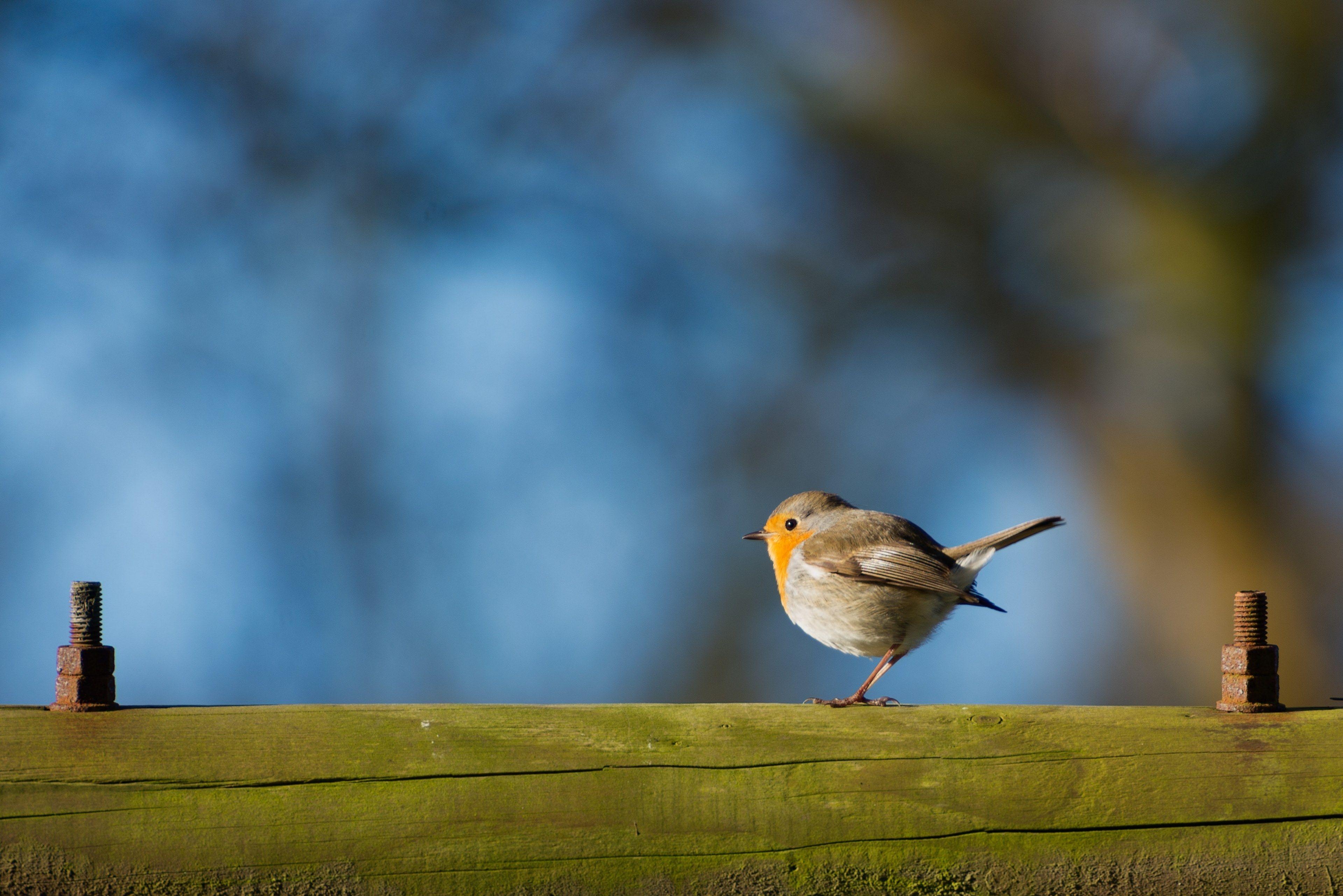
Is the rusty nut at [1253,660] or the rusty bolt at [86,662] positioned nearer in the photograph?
the rusty bolt at [86,662]

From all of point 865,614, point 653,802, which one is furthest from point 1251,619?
point 865,614

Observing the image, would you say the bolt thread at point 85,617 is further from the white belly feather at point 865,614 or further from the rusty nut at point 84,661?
the white belly feather at point 865,614

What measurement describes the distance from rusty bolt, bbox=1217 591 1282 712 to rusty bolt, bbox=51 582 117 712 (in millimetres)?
1563

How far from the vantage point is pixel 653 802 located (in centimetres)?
137

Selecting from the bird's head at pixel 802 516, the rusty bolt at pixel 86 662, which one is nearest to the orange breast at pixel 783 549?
the bird's head at pixel 802 516

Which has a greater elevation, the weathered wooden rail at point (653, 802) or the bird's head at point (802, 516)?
the bird's head at point (802, 516)

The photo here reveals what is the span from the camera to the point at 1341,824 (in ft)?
4.82

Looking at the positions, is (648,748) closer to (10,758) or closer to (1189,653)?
(10,758)

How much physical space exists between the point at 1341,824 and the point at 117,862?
1.59 meters

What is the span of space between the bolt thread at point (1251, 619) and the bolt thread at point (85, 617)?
5.33 feet

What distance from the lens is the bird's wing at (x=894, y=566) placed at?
2.89m

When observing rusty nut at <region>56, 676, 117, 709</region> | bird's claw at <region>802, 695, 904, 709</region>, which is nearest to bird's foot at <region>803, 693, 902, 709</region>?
bird's claw at <region>802, 695, 904, 709</region>

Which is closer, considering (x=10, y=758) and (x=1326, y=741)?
(x=10, y=758)

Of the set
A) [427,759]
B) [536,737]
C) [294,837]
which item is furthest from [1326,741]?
[294,837]
